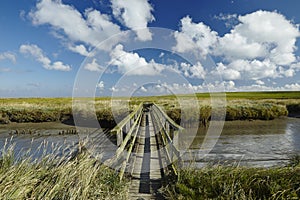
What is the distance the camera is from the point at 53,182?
3.96 metres

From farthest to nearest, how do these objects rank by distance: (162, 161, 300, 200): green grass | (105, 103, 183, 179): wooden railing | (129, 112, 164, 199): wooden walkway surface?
(105, 103, 183, 179): wooden railing, (129, 112, 164, 199): wooden walkway surface, (162, 161, 300, 200): green grass

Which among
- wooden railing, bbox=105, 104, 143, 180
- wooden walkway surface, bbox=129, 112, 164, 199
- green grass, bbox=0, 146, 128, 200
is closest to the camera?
green grass, bbox=0, 146, 128, 200

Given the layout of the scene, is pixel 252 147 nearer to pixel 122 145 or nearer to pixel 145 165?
pixel 145 165

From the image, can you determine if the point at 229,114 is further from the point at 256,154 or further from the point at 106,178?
the point at 106,178

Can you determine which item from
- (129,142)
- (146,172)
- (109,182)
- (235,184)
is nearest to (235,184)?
(235,184)

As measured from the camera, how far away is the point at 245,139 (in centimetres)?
1543

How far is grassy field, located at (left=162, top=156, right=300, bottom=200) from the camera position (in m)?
4.42

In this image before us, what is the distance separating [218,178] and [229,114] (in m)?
19.1

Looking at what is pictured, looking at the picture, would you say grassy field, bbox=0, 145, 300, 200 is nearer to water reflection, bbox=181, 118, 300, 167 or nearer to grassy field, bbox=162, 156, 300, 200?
grassy field, bbox=162, 156, 300, 200

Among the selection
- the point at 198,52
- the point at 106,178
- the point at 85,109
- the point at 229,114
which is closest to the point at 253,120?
the point at 229,114

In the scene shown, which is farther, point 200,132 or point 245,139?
point 200,132

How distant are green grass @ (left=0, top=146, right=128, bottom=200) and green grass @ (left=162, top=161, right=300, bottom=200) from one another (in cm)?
103

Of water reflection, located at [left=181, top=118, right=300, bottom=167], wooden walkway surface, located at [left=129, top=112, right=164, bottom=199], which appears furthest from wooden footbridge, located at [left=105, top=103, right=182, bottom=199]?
water reflection, located at [left=181, top=118, right=300, bottom=167]

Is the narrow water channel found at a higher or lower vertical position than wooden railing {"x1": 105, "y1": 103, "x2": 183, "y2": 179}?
lower
